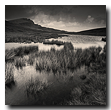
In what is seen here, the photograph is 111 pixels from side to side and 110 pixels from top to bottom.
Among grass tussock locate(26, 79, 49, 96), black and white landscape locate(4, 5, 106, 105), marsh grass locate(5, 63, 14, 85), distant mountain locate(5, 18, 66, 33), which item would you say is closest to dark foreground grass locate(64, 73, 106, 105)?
black and white landscape locate(4, 5, 106, 105)

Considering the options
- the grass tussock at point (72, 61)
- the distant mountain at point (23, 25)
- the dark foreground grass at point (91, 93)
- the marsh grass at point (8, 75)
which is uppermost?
the distant mountain at point (23, 25)

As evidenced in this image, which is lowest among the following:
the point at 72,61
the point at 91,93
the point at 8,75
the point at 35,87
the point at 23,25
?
the point at 91,93

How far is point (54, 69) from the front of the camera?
3598mm

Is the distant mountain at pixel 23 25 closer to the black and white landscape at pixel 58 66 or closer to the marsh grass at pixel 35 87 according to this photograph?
the black and white landscape at pixel 58 66

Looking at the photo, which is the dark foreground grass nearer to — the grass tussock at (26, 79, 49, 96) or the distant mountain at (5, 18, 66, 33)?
the grass tussock at (26, 79, 49, 96)

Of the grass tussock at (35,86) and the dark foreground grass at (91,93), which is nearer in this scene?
the dark foreground grass at (91,93)

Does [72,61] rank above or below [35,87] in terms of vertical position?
above

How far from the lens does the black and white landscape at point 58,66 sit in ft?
7.83

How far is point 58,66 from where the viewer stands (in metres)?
3.65

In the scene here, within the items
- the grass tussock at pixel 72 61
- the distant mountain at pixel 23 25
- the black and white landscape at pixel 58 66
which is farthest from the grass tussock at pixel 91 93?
the distant mountain at pixel 23 25

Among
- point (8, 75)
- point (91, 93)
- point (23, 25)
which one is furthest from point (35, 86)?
point (23, 25)

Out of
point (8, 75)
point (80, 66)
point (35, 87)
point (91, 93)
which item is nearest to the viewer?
point (91, 93)

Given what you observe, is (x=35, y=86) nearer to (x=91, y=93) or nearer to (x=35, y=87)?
(x=35, y=87)
